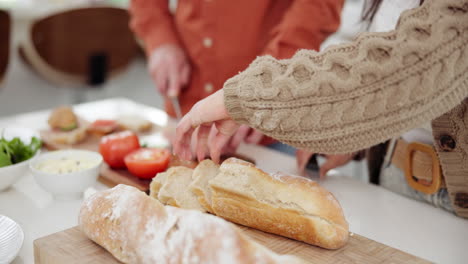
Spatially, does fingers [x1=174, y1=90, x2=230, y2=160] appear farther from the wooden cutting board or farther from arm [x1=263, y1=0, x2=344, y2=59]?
arm [x1=263, y1=0, x2=344, y2=59]

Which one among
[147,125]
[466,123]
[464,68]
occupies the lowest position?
[147,125]

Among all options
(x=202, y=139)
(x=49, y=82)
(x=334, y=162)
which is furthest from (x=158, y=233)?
(x=49, y=82)

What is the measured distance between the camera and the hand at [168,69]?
183cm

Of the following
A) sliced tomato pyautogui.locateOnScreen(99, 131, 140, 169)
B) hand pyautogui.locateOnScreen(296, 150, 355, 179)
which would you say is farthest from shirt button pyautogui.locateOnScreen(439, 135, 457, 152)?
sliced tomato pyautogui.locateOnScreen(99, 131, 140, 169)

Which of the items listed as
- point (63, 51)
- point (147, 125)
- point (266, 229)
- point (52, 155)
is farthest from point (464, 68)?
point (63, 51)

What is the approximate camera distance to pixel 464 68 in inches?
32.9

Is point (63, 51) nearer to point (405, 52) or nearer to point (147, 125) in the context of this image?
point (147, 125)

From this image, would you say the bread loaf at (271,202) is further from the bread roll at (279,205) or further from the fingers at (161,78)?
the fingers at (161,78)

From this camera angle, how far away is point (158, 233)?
86cm

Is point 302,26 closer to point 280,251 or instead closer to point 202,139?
point 202,139

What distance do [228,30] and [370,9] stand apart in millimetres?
679

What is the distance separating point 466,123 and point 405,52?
0.98 feet

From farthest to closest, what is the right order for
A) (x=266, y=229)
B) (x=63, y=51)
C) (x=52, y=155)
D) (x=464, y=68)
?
(x=63, y=51), (x=52, y=155), (x=266, y=229), (x=464, y=68)

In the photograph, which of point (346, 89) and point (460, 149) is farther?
point (460, 149)
